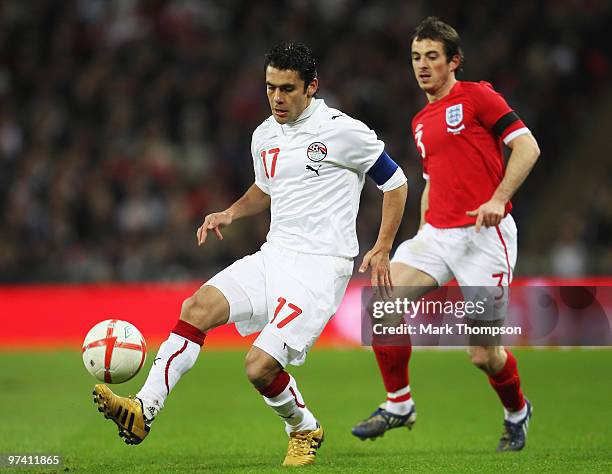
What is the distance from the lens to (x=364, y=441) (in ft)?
23.4

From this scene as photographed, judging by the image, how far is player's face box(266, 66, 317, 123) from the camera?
587cm

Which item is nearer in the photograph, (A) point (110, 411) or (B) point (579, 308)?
(A) point (110, 411)

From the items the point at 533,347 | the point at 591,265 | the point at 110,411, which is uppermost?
the point at 110,411

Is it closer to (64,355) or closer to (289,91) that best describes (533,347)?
(64,355)

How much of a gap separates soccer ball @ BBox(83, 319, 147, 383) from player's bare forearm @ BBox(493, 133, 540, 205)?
218 centimetres

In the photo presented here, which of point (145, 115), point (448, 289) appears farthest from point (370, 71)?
point (448, 289)

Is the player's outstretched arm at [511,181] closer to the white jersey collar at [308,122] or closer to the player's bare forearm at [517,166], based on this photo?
the player's bare forearm at [517,166]

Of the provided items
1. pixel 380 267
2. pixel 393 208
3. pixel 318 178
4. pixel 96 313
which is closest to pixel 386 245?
pixel 380 267

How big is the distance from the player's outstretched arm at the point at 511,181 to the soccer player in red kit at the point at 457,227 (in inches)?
12.1

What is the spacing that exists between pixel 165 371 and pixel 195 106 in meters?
11.2

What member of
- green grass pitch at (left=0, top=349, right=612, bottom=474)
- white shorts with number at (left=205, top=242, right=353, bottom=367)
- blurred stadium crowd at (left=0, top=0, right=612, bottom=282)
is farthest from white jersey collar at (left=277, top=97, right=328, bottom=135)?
blurred stadium crowd at (left=0, top=0, right=612, bottom=282)

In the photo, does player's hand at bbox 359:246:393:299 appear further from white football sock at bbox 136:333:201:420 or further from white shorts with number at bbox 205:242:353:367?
white football sock at bbox 136:333:201:420

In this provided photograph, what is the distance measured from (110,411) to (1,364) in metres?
7.55

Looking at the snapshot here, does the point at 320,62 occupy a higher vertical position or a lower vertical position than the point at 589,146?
higher
